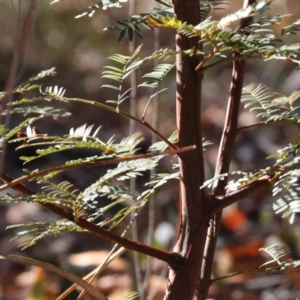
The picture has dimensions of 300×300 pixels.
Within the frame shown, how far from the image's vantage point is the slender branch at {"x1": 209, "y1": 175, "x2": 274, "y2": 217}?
55cm

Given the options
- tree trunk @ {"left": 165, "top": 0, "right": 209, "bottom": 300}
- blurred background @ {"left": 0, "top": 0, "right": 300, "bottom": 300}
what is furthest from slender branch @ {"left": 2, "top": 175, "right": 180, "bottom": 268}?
blurred background @ {"left": 0, "top": 0, "right": 300, "bottom": 300}

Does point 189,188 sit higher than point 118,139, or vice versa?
point 118,139

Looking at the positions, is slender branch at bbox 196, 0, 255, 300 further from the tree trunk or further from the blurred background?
the blurred background

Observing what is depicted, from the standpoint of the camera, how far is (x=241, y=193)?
0.57 metres

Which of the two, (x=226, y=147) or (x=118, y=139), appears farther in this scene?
(x=118, y=139)

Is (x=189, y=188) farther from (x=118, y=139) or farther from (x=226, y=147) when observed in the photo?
(x=118, y=139)

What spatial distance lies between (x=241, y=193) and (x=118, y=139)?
243 cm

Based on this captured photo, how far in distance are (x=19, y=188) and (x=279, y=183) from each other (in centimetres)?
22

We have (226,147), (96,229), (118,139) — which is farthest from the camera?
(118,139)

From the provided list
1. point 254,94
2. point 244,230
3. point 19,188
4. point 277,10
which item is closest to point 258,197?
point 244,230

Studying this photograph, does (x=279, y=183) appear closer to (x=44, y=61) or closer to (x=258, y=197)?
(x=258, y=197)

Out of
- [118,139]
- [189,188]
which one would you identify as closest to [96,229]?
[189,188]

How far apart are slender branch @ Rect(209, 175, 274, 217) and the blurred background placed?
0.89 m

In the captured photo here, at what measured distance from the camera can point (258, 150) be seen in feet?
9.11
